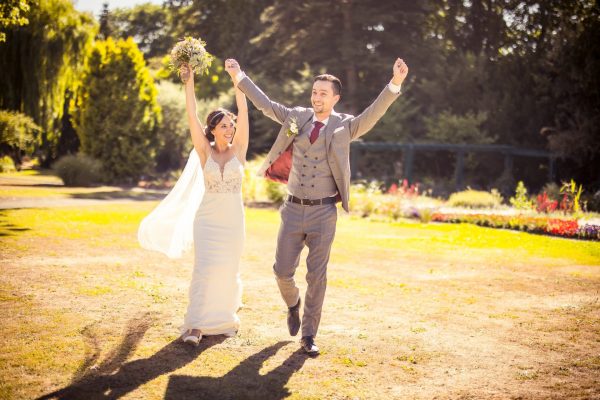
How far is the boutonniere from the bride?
0.71 m

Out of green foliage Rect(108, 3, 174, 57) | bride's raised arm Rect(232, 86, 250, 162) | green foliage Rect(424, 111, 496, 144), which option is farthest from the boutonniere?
green foliage Rect(108, 3, 174, 57)

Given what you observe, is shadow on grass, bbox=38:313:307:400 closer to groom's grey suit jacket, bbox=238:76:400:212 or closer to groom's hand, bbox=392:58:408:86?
groom's grey suit jacket, bbox=238:76:400:212

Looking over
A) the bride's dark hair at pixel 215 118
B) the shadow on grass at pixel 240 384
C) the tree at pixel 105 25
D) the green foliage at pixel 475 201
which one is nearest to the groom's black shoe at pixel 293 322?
the shadow on grass at pixel 240 384

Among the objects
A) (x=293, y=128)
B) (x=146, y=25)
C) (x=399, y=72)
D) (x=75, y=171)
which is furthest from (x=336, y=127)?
(x=146, y=25)

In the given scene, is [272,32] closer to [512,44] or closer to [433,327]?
[512,44]

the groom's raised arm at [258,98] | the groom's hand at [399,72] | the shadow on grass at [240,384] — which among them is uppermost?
the groom's hand at [399,72]

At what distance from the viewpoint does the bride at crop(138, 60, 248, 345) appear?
6.16m

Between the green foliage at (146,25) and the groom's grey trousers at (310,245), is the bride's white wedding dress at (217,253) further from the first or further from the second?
the green foliage at (146,25)

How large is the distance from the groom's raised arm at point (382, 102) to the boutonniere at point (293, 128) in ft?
1.82

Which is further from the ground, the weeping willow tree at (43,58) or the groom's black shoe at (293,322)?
the weeping willow tree at (43,58)

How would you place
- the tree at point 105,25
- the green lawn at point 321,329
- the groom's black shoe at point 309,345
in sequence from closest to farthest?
the green lawn at point 321,329 → the groom's black shoe at point 309,345 → the tree at point 105,25

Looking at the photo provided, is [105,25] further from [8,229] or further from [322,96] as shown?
[322,96]

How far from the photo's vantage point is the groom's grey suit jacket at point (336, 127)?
19.1ft

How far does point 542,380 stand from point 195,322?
3.24 metres
